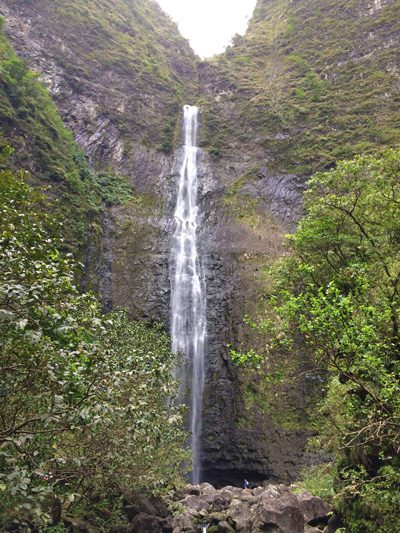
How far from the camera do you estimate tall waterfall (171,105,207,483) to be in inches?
904

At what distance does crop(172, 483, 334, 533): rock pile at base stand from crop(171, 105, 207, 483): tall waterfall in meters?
8.83

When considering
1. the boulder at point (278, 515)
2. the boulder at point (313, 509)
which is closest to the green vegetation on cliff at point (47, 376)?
the boulder at point (278, 515)

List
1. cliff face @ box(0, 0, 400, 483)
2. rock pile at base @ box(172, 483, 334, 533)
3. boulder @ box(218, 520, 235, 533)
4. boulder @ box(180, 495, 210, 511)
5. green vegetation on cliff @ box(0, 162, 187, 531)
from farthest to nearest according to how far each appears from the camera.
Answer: cliff face @ box(0, 0, 400, 483) < boulder @ box(180, 495, 210, 511) < boulder @ box(218, 520, 235, 533) < rock pile at base @ box(172, 483, 334, 533) < green vegetation on cliff @ box(0, 162, 187, 531)

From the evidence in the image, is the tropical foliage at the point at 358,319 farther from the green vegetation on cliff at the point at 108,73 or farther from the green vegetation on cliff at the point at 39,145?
the green vegetation on cliff at the point at 108,73

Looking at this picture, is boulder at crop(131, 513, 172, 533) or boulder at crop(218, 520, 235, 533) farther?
boulder at crop(218, 520, 235, 533)

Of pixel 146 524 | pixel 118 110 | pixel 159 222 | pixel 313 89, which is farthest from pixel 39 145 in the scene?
pixel 313 89

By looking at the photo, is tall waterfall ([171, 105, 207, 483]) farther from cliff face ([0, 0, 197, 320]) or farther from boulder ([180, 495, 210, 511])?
boulder ([180, 495, 210, 511])

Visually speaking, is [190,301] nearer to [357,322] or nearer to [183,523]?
[183,523]

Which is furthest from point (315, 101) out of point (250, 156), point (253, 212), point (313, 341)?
point (313, 341)

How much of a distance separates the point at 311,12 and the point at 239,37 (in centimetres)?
1113

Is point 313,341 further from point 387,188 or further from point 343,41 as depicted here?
point 343,41

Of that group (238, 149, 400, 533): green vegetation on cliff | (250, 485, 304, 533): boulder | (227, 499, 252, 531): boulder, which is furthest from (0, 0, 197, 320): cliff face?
(250, 485, 304, 533): boulder

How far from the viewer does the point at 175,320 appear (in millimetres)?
26000

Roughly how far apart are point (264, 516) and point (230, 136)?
36897 mm
